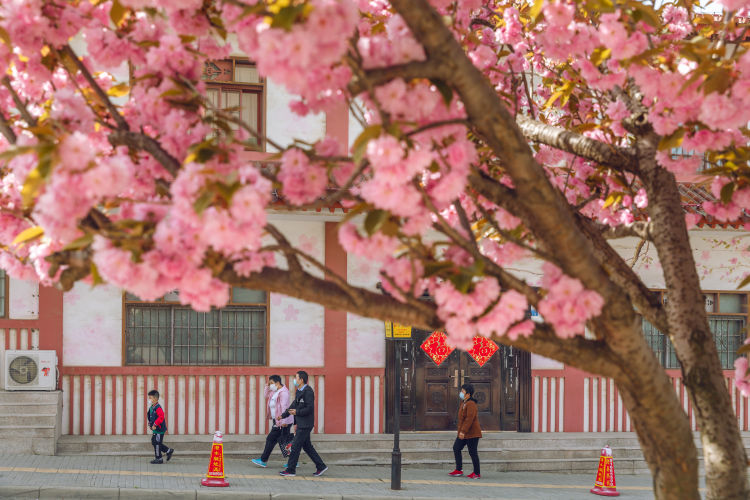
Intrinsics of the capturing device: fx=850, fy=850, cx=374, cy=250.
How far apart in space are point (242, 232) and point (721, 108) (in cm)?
211

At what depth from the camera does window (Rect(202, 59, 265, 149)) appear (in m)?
14.1

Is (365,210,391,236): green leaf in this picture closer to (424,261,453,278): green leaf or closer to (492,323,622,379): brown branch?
(424,261,453,278): green leaf

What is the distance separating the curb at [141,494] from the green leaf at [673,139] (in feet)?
26.2

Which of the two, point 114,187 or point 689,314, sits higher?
point 114,187

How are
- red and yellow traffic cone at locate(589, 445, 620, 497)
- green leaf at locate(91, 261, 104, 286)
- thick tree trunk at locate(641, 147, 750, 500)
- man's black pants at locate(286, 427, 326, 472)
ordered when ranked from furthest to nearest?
man's black pants at locate(286, 427, 326, 472), red and yellow traffic cone at locate(589, 445, 620, 497), thick tree trunk at locate(641, 147, 750, 500), green leaf at locate(91, 261, 104, 286)

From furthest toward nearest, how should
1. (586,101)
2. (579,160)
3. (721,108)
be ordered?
(586,101) → (579,160) → (721,108)

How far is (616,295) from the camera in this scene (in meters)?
3.48

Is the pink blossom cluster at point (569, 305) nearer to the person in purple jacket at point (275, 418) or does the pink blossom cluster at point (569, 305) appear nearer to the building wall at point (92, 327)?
the person in purple jacket at point (275, 418)

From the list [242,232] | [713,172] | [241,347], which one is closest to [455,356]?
[241,347]

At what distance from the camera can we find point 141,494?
1059 centimetres

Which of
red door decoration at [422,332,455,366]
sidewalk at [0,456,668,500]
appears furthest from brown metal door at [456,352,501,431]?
sidewalk at [0,456,668,500]

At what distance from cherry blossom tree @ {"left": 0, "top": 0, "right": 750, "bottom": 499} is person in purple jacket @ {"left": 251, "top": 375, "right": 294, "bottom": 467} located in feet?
27.4

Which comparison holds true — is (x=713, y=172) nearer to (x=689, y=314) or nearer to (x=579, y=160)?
(x=689, y=314)

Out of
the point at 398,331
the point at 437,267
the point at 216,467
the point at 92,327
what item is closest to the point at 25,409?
the point at 92,327
